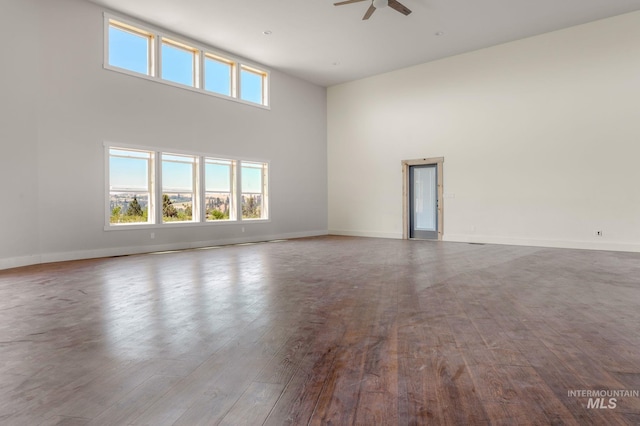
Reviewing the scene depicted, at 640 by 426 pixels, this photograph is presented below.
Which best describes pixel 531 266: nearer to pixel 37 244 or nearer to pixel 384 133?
pixel 384 133

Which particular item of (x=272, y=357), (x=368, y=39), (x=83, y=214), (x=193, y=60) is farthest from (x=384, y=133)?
(x=272, y=357)

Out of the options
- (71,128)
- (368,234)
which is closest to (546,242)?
(368,234)

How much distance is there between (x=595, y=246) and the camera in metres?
Result: 7.86

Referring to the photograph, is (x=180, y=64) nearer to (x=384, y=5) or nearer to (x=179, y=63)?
(x=179, y=63)

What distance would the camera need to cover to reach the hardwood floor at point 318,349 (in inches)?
→ 68.2

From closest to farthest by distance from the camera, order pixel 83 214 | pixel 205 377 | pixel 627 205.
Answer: pixel 205 377 → pixel 83 214 → pixel 627 205

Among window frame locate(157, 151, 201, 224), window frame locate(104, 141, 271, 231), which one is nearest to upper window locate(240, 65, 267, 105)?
window frame locate(104, 141, 271, 231)

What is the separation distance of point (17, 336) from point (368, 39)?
852 centimetres

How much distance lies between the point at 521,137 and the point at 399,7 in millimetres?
4356

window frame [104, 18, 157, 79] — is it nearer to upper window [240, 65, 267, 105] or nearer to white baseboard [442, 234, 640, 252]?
upper window [240, 65, 267, 105]

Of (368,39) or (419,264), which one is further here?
(368,39)

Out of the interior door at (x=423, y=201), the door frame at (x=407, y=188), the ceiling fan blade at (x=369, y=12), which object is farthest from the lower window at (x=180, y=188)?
the ceiling fan blade at (x=369, y=12)

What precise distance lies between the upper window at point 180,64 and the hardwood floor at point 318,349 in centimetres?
491

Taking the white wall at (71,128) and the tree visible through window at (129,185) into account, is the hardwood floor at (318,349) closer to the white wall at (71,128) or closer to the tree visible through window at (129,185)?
the white wall at (71,128)
